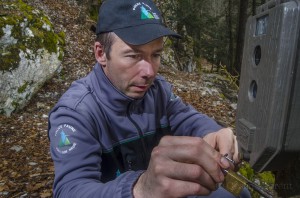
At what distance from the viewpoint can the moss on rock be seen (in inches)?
181

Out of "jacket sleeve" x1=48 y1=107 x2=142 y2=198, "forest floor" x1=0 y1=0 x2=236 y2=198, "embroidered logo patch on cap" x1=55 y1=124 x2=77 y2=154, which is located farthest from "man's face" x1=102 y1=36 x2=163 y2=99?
"forest floor" x1=0 y1=0 x2=236 y2=198

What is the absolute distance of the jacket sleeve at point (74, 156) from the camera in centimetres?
135

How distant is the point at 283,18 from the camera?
0.72 metres

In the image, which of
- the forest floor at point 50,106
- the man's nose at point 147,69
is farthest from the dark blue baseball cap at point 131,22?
the forest floor at point 50,106

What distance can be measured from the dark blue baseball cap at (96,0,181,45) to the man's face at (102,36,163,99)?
5cm

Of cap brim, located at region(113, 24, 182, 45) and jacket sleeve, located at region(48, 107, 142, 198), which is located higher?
cap brim, located at region(113, 24, 182, 45)

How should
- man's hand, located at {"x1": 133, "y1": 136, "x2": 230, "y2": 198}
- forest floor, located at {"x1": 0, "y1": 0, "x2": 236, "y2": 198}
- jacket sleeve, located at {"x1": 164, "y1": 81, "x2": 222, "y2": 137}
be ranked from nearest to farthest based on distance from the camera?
1. man's hand, located at {"x1": 133, "y1": 136, "x2": 230, "y2": 198}
2. jacket sleeve, located at {"x1": 164, "y1": 81, "x2": 222, "y2": 137}
3. forest floor, located at {"x1": 0, "y1": 0, "x2": 236, "y2": 198}

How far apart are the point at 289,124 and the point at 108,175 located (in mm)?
1467

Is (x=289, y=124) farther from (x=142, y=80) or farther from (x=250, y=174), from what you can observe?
(x=250, y=174)

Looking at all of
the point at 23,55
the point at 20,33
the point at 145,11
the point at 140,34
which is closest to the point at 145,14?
the point at 145,11

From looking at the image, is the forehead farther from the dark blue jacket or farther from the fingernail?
the fingernail

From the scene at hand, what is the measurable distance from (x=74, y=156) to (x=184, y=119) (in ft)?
3.41

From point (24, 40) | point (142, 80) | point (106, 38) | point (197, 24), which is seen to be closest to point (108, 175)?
point (142, 80)

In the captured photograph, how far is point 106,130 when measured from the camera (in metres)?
1.93
